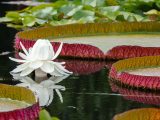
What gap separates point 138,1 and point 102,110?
419 centimetres

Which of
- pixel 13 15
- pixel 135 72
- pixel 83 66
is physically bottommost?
pixel 13 15

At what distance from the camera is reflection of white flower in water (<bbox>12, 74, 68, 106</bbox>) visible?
3309 millimetres

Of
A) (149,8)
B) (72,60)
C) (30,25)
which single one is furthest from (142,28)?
(149,8)

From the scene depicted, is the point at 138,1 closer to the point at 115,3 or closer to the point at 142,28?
the point at 115,3

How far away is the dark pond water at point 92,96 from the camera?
9.86ft

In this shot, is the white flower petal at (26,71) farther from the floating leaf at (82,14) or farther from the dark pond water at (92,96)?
the floating leaf at (82,14)

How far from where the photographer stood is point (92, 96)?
11.1 ft

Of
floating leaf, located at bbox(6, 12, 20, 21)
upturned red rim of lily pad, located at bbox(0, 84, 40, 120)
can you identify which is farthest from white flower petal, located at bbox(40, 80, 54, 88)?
floating leaf, located at bbox(6, 12, 20, 21)

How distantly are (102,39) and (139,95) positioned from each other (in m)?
1.59

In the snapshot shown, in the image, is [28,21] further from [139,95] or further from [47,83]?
[139,95]

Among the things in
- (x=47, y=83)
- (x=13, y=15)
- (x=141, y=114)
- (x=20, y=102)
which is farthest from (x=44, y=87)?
(x=13, y=15)

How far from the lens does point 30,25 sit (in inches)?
253

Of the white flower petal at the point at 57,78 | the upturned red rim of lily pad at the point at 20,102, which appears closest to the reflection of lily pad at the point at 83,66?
the white flower petal at the point at 57,78

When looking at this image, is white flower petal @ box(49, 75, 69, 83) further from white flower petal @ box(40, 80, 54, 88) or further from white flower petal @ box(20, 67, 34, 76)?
white flower petal @ box(20, 67, 34, 76)
